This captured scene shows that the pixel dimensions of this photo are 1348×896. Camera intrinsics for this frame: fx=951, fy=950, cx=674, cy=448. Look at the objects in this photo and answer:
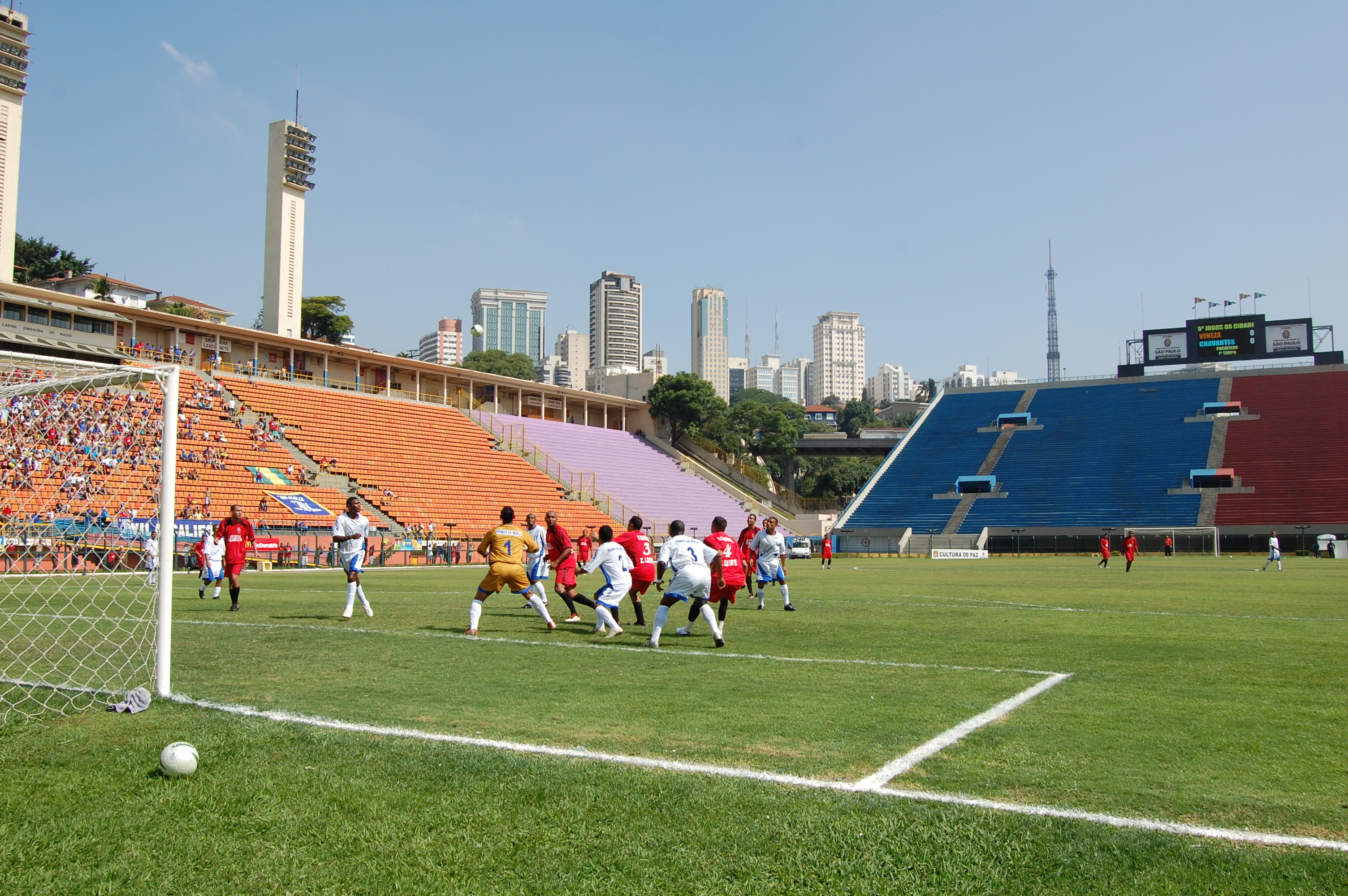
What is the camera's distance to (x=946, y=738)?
6668 mm

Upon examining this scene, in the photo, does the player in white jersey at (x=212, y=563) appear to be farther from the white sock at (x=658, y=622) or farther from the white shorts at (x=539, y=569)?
the white sock at (x=658, y=622)

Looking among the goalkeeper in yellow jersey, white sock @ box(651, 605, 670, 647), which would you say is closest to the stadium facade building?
the goalkeeper in yellow jersey

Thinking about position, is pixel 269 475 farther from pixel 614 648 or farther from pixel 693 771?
pixel 693 771

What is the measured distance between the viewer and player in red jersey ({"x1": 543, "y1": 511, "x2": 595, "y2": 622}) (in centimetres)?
1465

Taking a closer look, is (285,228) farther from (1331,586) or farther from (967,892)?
(967,892)

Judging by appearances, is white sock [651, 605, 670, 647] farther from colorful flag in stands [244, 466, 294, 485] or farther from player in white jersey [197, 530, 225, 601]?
colorful flag in stands [244, 466, 294, 485]

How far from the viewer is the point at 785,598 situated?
17797 mm

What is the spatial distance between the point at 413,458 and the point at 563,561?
37734 mm

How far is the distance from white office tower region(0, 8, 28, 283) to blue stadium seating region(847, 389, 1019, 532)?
5266 centimetres

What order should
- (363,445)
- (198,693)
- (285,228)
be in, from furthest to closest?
1. (285,228)
2. (363,445)
3. (198,693)

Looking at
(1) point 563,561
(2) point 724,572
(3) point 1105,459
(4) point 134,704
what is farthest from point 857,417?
(4) point 134,704

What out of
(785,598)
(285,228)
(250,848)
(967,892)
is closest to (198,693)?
(250,848)

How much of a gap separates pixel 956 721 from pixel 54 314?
49.4 metres

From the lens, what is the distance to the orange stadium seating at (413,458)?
45719 millimetres
